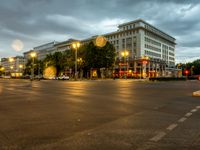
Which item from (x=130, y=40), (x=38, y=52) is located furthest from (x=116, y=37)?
(x=38, y=52)

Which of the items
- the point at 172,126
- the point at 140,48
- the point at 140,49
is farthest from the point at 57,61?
the point at 172,126

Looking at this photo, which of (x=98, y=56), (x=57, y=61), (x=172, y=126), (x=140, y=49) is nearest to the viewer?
(x=172, y=126)

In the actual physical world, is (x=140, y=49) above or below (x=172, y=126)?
above

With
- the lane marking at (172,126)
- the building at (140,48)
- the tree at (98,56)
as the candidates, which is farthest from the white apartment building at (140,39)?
the lane marking at (172,126)

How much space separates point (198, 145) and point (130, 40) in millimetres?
98052

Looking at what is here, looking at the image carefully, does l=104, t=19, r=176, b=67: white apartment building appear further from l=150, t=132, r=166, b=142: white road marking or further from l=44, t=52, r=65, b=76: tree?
l=150, t=132, r=166, b=142: white road marking

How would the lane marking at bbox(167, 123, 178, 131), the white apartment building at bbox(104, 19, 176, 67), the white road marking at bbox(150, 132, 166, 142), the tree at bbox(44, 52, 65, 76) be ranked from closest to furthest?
the white road marking at bbox(150, 132, 166, 142)
the lane marking at bbox(167, 123, 178, 131)
the tree at bbox(44, 52, 65, 76)
the white apartment building at bbox(104, 19, 176, 67)

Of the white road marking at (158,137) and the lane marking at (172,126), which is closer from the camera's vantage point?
the white road marking at (158,137)

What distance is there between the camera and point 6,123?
19.4ft

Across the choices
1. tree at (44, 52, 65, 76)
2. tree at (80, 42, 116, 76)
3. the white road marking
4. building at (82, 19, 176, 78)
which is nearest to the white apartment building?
building at (82, 19, 176, 78)

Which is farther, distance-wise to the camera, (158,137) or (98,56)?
(98,56)

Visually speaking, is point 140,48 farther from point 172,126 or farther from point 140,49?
point 172,126

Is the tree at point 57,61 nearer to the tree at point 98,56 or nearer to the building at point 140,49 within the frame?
the tree at point 98,56

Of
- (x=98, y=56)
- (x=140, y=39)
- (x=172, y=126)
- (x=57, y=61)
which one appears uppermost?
(x=140, y=39)
